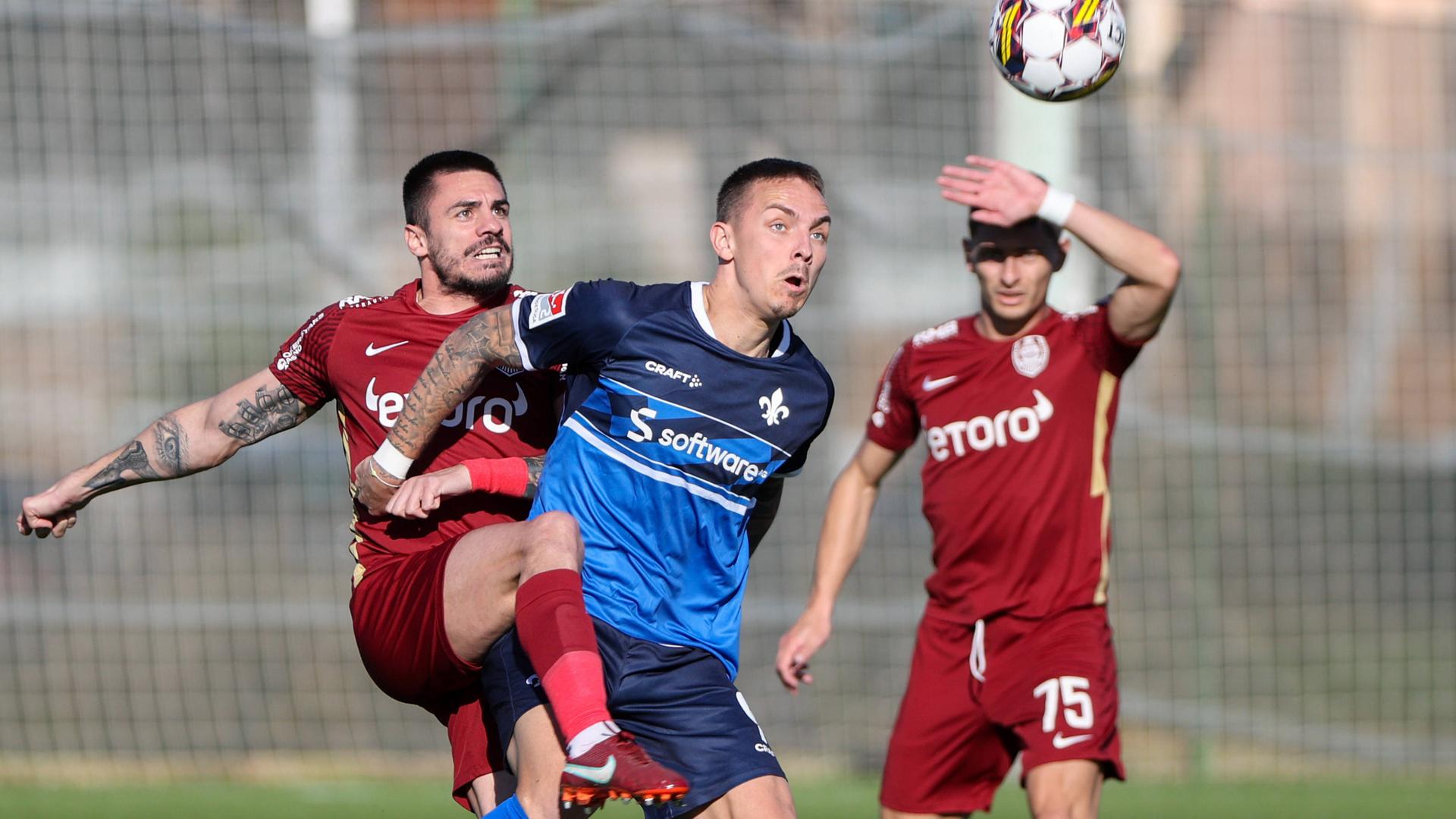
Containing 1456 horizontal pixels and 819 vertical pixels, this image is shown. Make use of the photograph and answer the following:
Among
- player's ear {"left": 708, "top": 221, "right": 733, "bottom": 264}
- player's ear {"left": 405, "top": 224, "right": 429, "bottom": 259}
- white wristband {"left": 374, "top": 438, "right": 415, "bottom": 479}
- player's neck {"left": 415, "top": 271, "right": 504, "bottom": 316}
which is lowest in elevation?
white wristband {"left": 374, "top": 438, "right": 415, "bottom": 479}

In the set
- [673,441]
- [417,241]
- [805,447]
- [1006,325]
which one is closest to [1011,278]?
[1006,325]

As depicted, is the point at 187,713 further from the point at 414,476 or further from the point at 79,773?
the point at 414,476

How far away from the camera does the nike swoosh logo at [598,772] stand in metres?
3.40

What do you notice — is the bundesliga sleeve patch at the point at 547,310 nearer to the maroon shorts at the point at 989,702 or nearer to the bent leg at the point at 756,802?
the bent leg at the point at 756,802

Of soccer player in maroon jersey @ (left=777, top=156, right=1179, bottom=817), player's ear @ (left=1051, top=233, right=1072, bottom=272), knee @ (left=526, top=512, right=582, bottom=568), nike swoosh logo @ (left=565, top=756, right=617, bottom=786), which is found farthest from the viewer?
player's ear @ (left=1051, top=233, right=1072, bottom=272)

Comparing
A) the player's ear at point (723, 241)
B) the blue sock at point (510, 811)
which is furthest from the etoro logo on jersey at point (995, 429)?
the blue sock at point (510, 811)

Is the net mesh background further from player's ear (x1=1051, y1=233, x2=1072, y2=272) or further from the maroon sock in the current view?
the maroon sock

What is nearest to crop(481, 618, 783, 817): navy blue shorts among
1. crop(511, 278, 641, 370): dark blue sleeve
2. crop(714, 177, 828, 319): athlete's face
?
crop(511, 278, 641, 370): dark blue sleeve

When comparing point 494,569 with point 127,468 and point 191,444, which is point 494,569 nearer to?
point 191,444

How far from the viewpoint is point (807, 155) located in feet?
30.6

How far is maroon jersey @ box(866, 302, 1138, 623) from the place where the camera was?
5137 mm

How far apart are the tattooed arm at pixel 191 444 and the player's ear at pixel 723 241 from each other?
1.51 m

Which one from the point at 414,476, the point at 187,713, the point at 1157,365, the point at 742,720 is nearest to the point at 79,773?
the point at 187,713

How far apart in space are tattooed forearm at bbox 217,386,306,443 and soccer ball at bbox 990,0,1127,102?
2.67 metres
